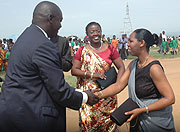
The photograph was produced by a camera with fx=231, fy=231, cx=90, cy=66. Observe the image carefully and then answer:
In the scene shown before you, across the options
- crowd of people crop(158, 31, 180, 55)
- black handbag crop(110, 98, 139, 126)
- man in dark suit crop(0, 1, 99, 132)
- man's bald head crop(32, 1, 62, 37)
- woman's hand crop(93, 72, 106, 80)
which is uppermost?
man's bald head crop(32, 1, 62, 37)

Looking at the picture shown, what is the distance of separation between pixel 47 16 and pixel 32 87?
2.41 ft

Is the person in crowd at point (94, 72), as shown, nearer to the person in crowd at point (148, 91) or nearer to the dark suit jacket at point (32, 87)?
the person in crowd at point (148, 91)

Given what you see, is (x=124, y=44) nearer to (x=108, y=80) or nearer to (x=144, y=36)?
(x=108, y=80)

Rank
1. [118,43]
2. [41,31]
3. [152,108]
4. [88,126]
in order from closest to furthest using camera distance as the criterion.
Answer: [41,31]
[152,108]
[88,126]
[118,43]

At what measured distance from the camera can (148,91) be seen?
2.61 m

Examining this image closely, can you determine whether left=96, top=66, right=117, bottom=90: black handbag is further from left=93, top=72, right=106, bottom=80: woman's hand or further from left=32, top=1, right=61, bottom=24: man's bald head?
left=32, top=1, right=61, bottom=24: man's bald head

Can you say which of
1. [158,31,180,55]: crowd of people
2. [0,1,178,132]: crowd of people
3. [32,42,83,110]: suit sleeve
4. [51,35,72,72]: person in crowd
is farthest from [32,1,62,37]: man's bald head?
[158,31,180,55]: crowd of people

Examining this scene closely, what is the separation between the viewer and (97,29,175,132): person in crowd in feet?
8.25

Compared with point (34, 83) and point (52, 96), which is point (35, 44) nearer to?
point (34, 83)

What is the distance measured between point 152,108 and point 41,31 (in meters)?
1.44

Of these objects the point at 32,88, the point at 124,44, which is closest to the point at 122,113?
the point at 32,88

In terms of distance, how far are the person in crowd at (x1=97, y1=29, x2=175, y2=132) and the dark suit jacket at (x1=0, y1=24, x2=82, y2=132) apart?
0.89 metres

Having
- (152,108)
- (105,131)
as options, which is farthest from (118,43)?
(152,108)

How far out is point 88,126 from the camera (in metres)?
3.80
